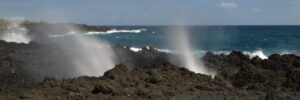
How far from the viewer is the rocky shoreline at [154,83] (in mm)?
12555

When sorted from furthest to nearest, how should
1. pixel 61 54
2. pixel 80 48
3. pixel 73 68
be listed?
pixel 80 48
pixel 61 54
pixel 73 68

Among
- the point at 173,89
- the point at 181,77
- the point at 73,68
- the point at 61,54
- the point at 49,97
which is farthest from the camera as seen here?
the point at 61,54

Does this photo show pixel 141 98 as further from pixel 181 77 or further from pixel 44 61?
pixel 44 61

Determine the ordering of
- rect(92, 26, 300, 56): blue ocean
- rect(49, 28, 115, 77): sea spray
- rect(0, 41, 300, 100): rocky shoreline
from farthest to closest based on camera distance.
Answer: rect(92, 26, 300, 56): blue ocean
rect(49, 28, 115, 77): sea spray
rect(0, 41, 300, 100): rocky shoreline

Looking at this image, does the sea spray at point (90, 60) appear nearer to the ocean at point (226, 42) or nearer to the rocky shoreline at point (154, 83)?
the rocky shoreline at point (154, 83)

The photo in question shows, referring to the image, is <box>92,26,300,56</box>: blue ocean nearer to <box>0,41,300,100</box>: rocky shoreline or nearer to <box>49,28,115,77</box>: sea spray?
<box>49,28,115,77</box>: sea spray

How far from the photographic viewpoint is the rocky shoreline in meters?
12.6

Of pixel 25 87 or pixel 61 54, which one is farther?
pixel 61 54

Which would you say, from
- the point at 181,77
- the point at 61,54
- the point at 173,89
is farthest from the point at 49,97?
the point at 61,54

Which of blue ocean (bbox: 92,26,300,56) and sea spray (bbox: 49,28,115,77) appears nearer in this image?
sea spray (bbox: 49,28,115,77)

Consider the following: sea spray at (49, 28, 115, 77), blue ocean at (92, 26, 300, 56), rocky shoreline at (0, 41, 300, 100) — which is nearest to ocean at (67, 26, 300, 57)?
blue ocean at (92, 26, 300, 56)

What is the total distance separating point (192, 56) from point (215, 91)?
8.31 m

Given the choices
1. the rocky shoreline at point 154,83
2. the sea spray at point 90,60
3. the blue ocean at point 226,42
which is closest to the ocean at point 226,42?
the blue ocean at point 226,42

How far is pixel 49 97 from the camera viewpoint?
12156 mm
